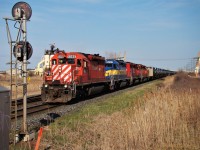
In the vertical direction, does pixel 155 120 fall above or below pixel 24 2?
below

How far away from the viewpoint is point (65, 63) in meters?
18.7

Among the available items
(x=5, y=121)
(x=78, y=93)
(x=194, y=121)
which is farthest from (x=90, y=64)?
(x=5, y=121)

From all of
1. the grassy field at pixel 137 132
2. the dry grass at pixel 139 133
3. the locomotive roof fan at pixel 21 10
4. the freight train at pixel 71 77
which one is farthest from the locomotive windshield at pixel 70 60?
the locomotive roof fan at pixel 21 10

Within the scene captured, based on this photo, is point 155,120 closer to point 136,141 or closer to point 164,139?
point 164,139

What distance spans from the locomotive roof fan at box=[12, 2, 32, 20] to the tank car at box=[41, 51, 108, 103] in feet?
31.0

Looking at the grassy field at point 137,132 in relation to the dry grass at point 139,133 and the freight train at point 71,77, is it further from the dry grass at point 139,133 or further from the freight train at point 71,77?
the freight train at point 71,77

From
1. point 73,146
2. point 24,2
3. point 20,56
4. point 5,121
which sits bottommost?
point 73,146

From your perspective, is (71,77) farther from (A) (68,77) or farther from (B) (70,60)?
(B) (70,60)

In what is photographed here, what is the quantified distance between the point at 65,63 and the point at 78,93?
231 cm

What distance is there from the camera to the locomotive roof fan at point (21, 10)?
7605 millimetres

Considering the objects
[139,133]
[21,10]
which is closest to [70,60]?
[21,10]

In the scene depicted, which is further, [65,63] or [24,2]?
[65,63]

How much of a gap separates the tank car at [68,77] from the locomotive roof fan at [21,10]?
944 cm

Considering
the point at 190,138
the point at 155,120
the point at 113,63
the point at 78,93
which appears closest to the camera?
the point at 190,138
